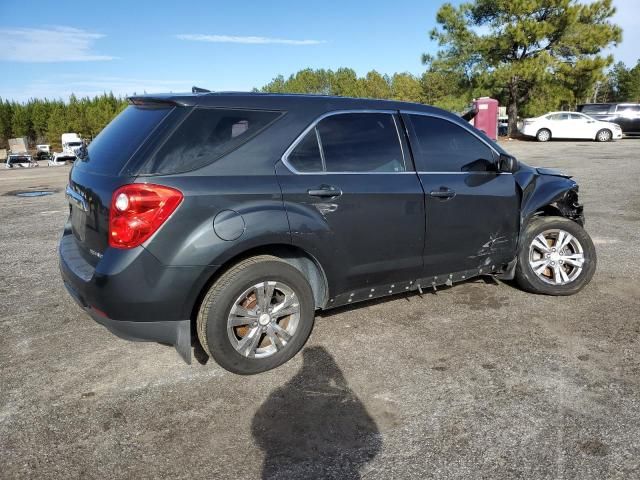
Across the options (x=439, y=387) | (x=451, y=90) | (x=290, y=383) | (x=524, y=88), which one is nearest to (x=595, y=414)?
(x=439, y=387)

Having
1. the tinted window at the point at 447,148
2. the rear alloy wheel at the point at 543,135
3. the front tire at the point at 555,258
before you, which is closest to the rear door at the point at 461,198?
the tinted window at the point at 447,148

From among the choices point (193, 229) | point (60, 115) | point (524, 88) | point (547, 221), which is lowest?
point (547, 221)

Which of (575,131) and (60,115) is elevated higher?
(60,115)

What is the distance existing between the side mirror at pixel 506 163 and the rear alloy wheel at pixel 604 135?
25.4m

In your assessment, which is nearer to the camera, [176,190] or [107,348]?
[176,190]

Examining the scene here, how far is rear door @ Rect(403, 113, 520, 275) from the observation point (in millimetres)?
3773

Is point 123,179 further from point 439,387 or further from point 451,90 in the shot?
point 451,90

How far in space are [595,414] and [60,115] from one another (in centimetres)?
9572

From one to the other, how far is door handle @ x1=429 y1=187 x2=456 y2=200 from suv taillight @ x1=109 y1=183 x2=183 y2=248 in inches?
73.5

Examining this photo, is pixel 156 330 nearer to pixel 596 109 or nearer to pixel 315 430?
pixel 315 430

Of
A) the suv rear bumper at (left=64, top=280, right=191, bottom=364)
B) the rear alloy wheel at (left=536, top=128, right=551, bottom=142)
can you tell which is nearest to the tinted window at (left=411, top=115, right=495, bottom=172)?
the suv rear bumper at (left=64, top=280, right=191, bottom=364)

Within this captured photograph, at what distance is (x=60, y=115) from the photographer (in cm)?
8444

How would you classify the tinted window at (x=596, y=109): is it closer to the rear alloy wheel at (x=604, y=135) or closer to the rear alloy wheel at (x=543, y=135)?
the rear alloy wheel at (x=604, y=135)

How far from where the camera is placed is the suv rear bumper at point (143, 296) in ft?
9.20
